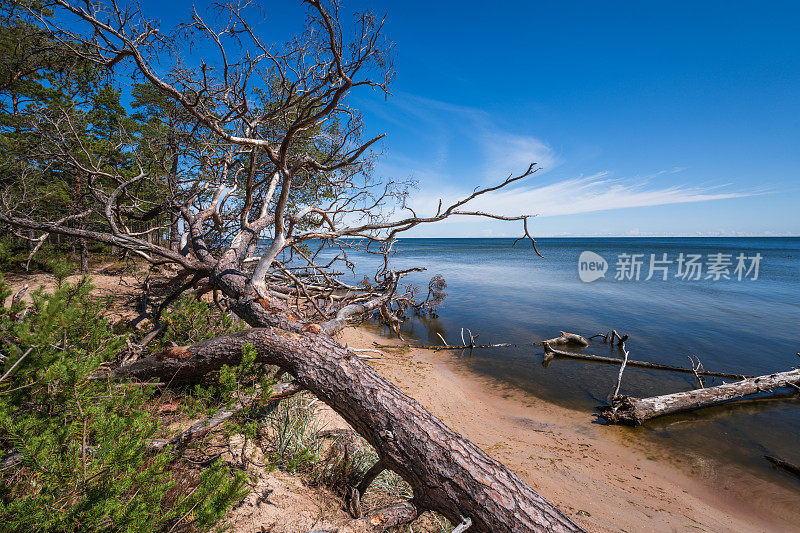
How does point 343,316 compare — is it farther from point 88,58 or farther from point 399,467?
point 88,58

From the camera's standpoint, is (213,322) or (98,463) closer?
(98,463)

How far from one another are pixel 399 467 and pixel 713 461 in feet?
20.8

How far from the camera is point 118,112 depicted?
Result: 15734mm

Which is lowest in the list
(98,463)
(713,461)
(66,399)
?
(713,461)

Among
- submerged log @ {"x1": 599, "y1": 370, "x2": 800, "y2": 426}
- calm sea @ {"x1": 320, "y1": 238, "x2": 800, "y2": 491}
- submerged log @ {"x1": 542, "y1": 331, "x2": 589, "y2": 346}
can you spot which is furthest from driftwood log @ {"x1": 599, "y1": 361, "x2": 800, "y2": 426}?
submerged log @ {"x1": 542, "y1": 331, "x2": 589, "y2": 346}

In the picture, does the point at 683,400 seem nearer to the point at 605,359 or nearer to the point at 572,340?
the point at 605,359

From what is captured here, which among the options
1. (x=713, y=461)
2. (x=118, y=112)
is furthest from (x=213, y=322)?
(x=118, y=112)

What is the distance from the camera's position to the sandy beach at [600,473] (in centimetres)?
380

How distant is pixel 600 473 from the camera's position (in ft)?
14.7

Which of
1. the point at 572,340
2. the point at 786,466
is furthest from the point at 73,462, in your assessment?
the point at 572,340

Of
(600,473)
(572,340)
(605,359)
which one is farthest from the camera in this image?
(572,340)

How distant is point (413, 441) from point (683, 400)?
24.0ft

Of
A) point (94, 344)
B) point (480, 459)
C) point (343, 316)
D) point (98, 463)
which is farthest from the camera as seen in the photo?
point (343, 316)

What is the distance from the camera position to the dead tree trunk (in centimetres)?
203
